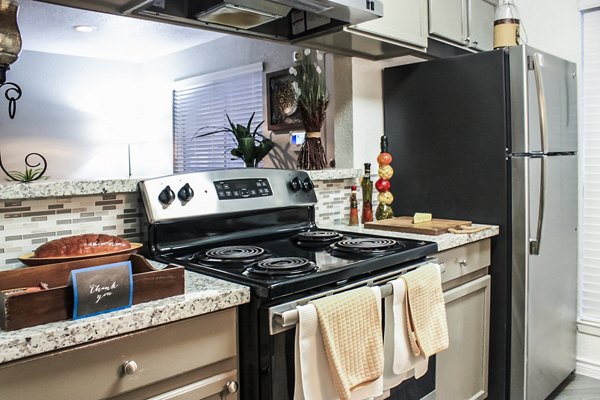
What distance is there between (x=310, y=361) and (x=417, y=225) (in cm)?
107

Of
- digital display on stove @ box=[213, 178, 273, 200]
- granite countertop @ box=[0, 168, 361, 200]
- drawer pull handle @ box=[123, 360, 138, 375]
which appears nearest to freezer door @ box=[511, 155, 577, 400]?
digital display on stove @ box=[213, 178, 273, 200]

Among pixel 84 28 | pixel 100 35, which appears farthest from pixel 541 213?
pixel 100 35

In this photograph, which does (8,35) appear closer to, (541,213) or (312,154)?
(312,154)

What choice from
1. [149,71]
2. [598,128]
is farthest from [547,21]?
[149,71]

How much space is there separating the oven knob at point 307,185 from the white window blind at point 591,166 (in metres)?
1.73

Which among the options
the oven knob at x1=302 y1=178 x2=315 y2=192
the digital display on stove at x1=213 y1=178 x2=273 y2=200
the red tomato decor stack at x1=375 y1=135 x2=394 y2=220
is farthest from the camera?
the red tomato decor stack at x1=375 y1=135 x2=394 y2=220

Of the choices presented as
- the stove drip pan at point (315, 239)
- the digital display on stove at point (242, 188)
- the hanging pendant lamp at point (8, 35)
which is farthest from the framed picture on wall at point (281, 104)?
the hanging pendant lamp at point (8, 35)

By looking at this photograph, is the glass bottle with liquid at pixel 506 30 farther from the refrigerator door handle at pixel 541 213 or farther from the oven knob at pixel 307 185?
the oven knob at pixel 307 185

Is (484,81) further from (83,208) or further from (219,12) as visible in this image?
(83,208)

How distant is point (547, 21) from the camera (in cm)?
290

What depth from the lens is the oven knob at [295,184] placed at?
199 centimetres

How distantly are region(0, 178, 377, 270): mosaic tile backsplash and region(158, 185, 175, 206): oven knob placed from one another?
4.1 inches

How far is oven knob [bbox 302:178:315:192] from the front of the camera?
80.4 inches

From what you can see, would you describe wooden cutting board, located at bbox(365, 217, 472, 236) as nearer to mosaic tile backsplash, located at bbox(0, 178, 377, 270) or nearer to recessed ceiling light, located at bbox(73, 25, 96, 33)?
mosaic tile backsplash, located at bbox(0, 178, 377, 270)
